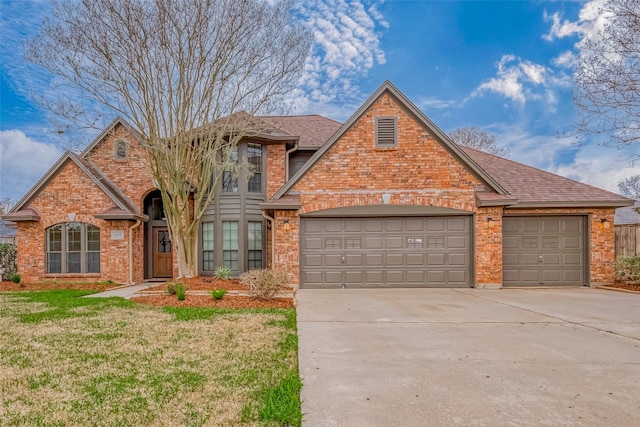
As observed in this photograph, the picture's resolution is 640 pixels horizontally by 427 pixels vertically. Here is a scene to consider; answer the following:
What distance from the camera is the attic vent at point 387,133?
1128 cm

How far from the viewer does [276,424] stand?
2.88m

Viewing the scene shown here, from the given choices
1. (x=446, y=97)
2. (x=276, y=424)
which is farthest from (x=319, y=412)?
(x=446, y=97)

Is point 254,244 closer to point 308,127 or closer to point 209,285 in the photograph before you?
point 209,285

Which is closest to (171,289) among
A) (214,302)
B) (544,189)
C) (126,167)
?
(214,302)

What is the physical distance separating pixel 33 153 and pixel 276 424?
19.9 m

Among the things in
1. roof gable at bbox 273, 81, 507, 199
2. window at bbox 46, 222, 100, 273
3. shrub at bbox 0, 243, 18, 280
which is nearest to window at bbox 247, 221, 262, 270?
roof gable at bbox 273, 81, 507, 199

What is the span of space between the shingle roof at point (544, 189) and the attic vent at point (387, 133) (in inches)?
164

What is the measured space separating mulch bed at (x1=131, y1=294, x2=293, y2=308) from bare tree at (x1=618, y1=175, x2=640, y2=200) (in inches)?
956

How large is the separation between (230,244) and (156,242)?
3481mm

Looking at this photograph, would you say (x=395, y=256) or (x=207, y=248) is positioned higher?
(x=207, y=248)

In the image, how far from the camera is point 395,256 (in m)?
11.2

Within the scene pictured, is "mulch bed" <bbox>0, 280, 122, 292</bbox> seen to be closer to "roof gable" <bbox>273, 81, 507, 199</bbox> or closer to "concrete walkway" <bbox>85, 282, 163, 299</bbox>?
"concrete walkway" <bbox>85, 282, 163, 299</bbox>

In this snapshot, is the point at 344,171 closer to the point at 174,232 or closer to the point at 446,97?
the point at 174,232

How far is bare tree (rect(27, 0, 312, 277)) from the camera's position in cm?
1005
